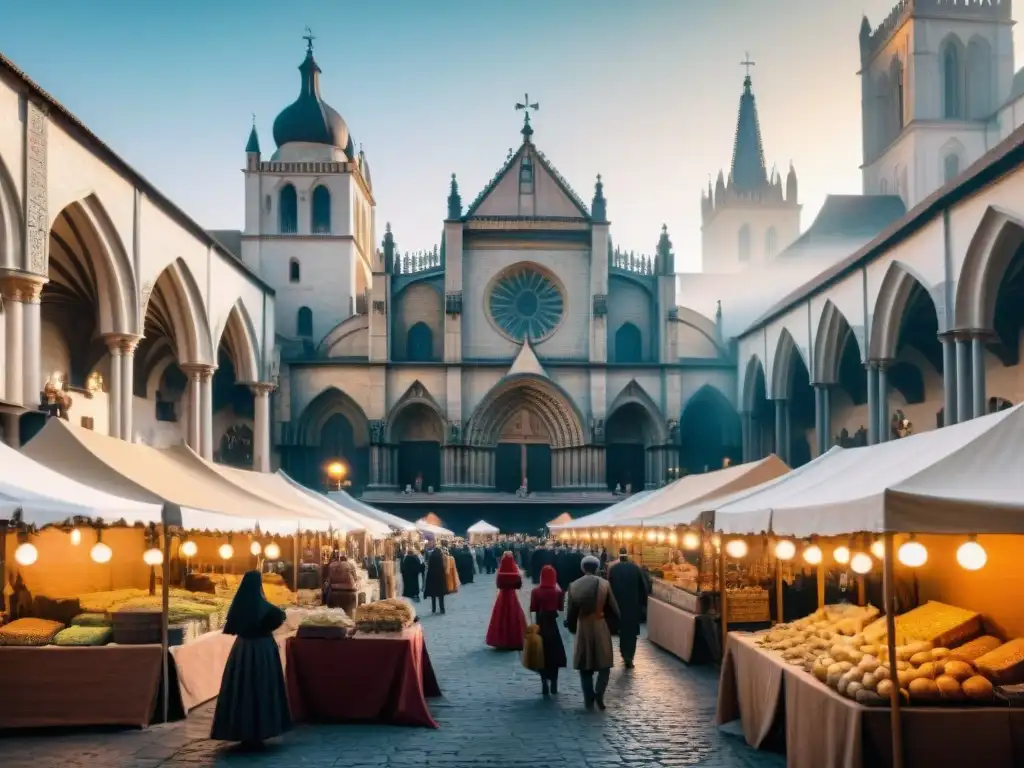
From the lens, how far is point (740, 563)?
16922 mm

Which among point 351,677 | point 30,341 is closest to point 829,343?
point 30,341

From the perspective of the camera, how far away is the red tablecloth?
33.6 ft

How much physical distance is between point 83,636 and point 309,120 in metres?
41.4

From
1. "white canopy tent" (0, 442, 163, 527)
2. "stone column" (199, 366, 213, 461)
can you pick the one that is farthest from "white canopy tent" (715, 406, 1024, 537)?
"stone column" (199, 366, 213, 461)

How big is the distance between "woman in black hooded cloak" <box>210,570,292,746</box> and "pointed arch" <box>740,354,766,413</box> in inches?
1340

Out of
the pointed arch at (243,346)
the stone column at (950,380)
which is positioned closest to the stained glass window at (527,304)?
the pointed arch at (243,346)

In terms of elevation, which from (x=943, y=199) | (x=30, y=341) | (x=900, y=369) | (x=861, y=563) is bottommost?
(x=861, y=563)

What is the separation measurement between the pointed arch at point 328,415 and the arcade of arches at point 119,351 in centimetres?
211

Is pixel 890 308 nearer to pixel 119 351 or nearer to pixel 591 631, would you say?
pixel 119 351

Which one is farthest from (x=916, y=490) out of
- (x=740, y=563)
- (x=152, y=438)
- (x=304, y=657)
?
(x=152, y=438)

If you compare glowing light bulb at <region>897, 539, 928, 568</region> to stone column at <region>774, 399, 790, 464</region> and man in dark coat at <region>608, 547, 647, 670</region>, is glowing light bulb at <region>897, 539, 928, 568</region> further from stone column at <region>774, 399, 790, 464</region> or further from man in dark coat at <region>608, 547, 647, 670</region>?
stone column at <region>774, 399, 790, 464</region>

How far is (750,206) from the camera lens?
247 feet

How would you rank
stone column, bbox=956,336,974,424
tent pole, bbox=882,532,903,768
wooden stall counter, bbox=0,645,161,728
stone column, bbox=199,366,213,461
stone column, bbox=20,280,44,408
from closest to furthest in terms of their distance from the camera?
tent pole, bbox=882,532,903,768 < wooden stall counter, bbox=0,645,161,728 < stone column, bbox=20,280,44,408 < stone column, bbox=956,336,974,424 < stone column, bbox=199,366,213,461

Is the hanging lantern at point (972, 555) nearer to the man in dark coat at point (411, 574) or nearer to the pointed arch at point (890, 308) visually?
the pointed arch at point (890, 308)
